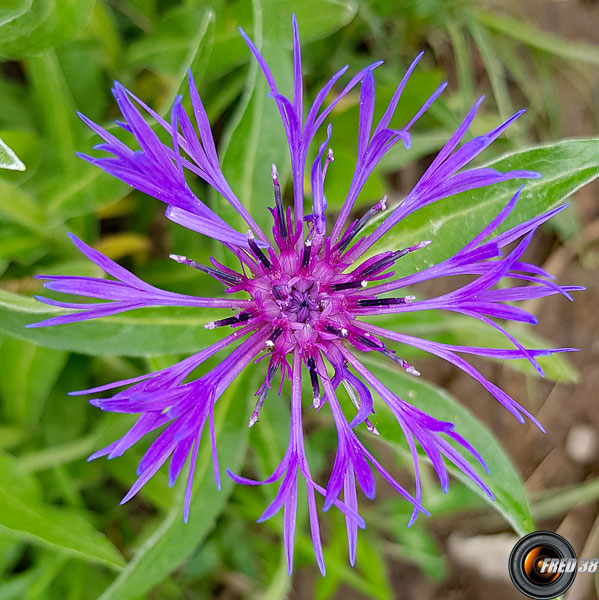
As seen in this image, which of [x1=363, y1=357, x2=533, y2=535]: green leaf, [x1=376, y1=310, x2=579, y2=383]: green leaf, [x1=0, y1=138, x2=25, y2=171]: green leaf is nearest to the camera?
[x1=0, y1=138, x2=25, y2=171]: green leaf

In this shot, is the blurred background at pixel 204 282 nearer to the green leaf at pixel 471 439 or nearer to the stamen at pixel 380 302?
the green leaf at pixel 471 439

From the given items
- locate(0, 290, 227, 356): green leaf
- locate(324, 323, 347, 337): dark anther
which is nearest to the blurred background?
locate(0, 290, 227, 356): green leaf

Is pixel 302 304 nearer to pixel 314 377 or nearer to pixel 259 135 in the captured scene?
pixel 314 377

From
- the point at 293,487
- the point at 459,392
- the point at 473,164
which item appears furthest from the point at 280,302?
the point at 459,392

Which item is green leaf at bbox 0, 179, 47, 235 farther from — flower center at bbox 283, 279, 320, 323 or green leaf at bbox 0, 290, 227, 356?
flower center at bbox 283, 279, 320, 323

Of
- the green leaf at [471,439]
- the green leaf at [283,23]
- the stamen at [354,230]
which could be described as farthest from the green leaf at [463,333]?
the green leaf at [283,23]

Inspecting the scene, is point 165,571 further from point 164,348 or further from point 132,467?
point 132,467

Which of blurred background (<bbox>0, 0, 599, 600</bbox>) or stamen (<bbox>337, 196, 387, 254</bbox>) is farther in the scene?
blurred background (<bbox>0, 0, 599, 600</bbox>)

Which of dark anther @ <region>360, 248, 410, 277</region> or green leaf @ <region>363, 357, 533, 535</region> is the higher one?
dark anther @ <region>360, 248, 410, 277</region>
